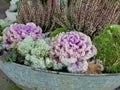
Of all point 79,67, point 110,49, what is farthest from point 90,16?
point 79,67

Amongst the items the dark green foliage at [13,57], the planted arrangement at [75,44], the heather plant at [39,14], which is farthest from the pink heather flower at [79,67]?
the heather plant at [39,14]

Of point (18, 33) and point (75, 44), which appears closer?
→ point (75, 44)

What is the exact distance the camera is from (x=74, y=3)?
160cm

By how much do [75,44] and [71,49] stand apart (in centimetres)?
4

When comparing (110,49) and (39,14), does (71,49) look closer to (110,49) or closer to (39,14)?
(110,49)

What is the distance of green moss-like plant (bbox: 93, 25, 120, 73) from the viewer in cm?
127

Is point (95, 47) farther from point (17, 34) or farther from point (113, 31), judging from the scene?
point (17, 34)

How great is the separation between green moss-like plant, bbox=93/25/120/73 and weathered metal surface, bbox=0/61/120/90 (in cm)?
8

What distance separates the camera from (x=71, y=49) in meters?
1.20

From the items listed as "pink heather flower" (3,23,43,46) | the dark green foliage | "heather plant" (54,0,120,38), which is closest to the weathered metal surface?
the dark green foliage

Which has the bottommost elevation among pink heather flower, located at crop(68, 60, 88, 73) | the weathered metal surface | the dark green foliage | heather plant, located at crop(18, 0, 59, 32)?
the weathered metal surface

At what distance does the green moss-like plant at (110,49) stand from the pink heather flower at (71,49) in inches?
2.5

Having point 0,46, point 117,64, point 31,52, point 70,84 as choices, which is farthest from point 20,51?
point 117,64

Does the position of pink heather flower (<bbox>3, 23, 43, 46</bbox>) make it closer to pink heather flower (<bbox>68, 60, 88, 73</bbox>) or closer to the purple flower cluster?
the purple flower cluster
